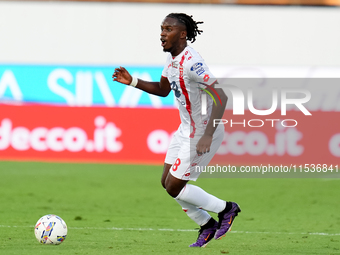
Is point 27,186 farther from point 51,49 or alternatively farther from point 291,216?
point 51,49

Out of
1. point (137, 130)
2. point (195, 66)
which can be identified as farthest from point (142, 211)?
point (137, 130)

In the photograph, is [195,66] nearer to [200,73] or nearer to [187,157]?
[200,73]

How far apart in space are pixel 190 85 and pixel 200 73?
0.23 m

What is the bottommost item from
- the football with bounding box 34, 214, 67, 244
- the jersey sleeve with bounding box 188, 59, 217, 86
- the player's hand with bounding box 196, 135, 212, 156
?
the football with bounding box 34, 214, 67, 244

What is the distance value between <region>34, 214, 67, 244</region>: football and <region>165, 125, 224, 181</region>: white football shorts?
4.09ft

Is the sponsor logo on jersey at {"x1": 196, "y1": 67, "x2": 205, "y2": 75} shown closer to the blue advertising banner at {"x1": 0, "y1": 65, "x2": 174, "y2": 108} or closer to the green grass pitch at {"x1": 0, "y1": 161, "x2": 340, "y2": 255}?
the green grass pitch at {"x1": 0, "y1": 161, "x2": 340, "y2": 255}

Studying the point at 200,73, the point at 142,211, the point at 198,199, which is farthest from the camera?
the point at 142,211

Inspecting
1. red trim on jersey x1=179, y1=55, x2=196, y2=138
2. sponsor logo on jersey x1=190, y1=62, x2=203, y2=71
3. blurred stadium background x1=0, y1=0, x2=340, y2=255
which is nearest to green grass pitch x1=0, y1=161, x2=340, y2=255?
blurred stadium background x1=0, y1=0, x2=340, y2=255

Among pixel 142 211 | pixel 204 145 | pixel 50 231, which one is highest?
pixel 204 145

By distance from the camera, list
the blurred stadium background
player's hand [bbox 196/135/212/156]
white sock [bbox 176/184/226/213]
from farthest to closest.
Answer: the blurred stadium background < white sock [bbox 176/184/226/213] < player's hand [bbox 196/135/212/156]

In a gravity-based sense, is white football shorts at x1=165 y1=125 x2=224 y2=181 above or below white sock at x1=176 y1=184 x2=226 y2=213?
above

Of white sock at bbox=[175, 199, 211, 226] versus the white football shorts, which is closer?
the white football shorts

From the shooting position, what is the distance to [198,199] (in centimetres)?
616

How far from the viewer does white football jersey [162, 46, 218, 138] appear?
19.3 ft
